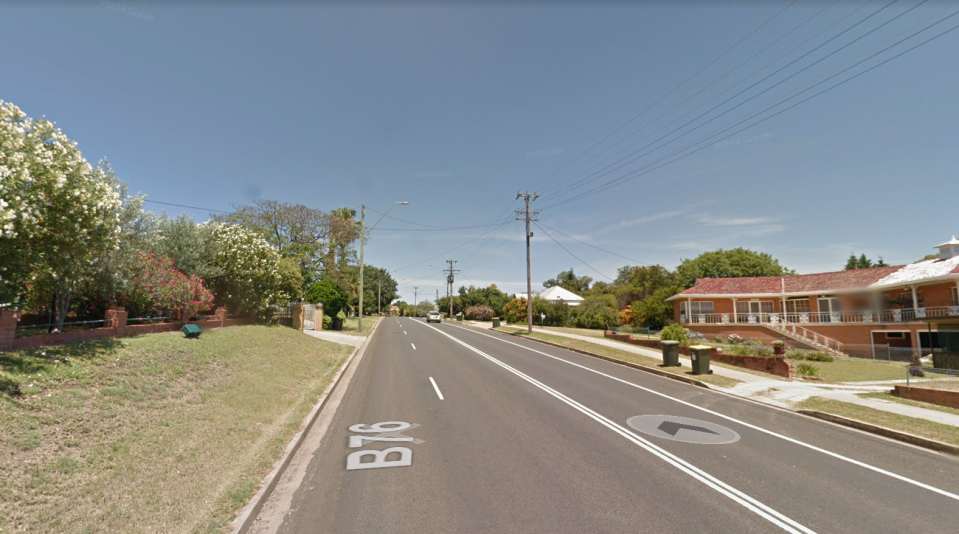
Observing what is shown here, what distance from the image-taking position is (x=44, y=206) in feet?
23.5

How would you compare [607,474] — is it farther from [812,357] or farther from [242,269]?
[812,357]

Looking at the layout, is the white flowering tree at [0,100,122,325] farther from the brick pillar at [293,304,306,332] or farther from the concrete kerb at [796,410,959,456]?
the brick pillar at [293,304,306,332]

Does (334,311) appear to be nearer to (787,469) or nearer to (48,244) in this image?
(48,244)

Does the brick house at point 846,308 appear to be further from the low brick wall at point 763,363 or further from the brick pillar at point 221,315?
the brick pillar at point 221,315

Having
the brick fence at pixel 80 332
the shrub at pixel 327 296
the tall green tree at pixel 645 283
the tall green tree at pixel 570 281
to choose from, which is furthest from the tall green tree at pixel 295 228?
the tall green tree at pixel 570 281

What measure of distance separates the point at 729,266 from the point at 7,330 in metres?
55.0

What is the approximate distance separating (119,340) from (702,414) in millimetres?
13500

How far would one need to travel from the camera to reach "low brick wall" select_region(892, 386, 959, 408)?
34.0 feet

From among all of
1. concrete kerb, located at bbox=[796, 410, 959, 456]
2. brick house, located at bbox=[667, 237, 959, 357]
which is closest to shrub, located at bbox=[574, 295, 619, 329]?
brick house, located at bbox=[667, 237, 959, 357]

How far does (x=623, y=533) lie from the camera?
4.19 m

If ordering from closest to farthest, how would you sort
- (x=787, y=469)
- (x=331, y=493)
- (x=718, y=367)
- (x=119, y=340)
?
(x=331, y=493) → (x=787, y=469) → (x=119, y=340) → (x=718, y=367)

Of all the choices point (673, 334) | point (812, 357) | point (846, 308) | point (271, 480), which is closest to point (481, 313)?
point (673, 334)

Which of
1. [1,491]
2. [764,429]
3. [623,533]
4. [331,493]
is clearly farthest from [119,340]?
[764,429]

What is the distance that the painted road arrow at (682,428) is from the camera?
749 cm
